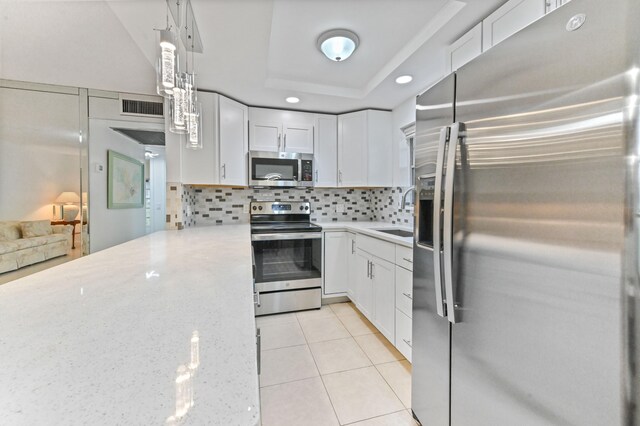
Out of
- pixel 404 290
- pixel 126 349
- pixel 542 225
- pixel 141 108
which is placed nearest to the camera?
pixel 126 349

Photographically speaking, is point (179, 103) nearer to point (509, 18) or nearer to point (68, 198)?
point (509, 18)

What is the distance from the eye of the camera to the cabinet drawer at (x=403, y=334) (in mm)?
1766

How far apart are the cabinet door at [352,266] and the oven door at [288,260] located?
1.06ft

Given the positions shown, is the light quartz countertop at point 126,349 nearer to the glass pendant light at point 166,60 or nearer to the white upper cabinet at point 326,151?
the glass pendant light at point 166,60

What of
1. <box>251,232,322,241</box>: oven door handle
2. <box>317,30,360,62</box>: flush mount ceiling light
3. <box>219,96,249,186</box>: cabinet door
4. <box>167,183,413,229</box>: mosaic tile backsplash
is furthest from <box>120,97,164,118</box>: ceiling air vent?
<box>317,30,360,62</box>: flush mount ceiling light

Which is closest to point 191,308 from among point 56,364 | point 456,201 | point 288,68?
point 56,364

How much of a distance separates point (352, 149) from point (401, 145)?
559 millimetres

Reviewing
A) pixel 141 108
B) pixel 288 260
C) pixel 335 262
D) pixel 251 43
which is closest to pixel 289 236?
pixel 288 260

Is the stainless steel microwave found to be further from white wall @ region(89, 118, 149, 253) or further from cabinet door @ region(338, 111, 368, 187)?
white wall @ region(89, 118, 149, 253)

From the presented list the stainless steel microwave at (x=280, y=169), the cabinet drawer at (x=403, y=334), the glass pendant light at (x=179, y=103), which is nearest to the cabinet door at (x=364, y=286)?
the cabinet drawer at (x=403, y=334)

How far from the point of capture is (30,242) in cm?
231

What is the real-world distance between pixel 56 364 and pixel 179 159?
7.65 feet

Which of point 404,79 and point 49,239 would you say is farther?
point 49,239

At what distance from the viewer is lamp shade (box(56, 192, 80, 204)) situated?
2432 millimetres
